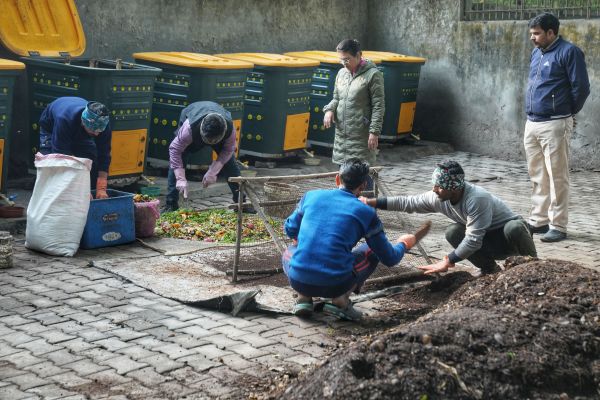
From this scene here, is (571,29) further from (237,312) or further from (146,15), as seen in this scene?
(237,312)

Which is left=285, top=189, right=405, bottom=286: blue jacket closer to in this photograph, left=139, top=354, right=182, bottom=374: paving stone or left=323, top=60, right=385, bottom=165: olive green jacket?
left=139, top=354, right=182, bottom=374: paving stone

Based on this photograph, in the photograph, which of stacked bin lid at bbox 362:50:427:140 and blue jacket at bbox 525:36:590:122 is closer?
blue jacket at bbox 525:36:590:122

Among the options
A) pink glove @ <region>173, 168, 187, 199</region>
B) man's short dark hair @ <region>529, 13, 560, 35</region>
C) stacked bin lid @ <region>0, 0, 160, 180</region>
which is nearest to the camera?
man's short dark hair @ <region>529, 13, 560, 35</region>

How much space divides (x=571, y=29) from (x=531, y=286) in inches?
340

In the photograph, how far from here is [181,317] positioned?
6.80m

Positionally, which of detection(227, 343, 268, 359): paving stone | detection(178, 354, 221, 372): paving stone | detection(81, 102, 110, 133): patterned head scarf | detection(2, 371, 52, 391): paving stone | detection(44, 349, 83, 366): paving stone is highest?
detection(81, 102, 110, 133): patterned head scarf

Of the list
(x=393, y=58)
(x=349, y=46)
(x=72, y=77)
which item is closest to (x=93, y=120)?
(x=72, y=77)

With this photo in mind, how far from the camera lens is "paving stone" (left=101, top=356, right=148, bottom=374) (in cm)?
577

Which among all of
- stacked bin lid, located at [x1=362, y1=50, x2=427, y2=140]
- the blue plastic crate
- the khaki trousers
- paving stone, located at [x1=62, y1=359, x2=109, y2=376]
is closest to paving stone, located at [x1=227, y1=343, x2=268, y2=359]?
paving stone, located at [x1=62, y1=359, x2=109, y2=376]

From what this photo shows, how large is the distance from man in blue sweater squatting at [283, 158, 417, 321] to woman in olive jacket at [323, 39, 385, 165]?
330 cm

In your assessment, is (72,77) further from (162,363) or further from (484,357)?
(484,357)

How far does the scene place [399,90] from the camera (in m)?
14.8

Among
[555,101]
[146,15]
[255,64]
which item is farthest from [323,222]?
[146,15]

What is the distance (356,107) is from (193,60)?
2.48 meters
